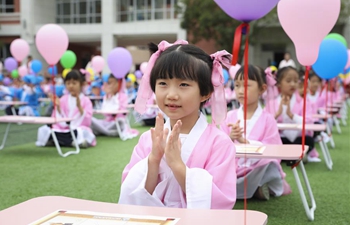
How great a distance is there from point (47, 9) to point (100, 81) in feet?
46.5

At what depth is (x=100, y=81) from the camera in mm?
13984

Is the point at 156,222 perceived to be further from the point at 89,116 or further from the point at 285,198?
the point at 89,116

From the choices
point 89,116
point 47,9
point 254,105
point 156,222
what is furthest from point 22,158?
point 47,9

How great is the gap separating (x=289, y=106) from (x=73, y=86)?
3148mm

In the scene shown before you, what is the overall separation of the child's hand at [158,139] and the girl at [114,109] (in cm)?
605

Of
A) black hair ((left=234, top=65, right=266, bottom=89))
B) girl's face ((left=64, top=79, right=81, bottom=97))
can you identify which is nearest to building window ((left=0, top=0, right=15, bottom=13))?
girl's face ((left=64, top=79, right=81, bottom=97))

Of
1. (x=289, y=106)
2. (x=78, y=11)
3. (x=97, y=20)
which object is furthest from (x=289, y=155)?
(x=78, y=11)

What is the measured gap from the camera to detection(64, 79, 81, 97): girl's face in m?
6.45

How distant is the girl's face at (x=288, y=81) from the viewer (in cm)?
491

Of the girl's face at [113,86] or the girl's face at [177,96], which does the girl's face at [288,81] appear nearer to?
the girl's face at [177,96]

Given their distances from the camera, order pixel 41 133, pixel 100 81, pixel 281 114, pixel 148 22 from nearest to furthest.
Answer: pixel 281 114, pixel 41 133, pixel 100 81, pixel 148 22

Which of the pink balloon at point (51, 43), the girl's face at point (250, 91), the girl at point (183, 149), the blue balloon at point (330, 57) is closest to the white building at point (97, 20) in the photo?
the pink balloon at point (51, 43)

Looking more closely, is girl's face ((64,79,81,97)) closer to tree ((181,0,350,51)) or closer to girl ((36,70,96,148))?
girl ((36,70,96,148))

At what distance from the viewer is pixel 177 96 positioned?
1769 mm
